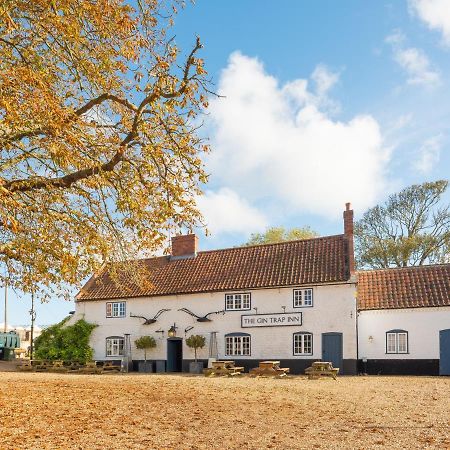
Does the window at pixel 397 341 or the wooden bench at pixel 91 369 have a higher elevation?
the window at pixel 397 341

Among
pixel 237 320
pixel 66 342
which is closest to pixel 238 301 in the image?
pixel 237 320

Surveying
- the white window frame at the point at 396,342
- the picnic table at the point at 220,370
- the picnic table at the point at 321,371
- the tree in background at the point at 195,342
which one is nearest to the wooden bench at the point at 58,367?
the tree in background at the point at 195,342

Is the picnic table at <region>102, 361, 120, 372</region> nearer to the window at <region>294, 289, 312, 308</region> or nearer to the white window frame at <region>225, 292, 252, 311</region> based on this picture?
the white window frame at <region>225, 292, 252, 311</region>

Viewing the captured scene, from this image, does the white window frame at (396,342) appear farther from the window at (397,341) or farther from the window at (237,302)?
the window at (237,302)

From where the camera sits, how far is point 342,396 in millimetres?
15812

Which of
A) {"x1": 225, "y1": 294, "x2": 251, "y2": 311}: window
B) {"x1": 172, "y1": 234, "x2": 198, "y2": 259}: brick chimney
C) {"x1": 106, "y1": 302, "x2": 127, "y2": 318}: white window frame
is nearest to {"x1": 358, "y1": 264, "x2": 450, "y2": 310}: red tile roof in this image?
{"x1": 225, "y1": 294, "x2": 251, "y2": 311}: window

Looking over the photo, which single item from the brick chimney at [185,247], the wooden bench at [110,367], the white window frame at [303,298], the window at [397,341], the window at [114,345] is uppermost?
the brick chimney at [185,247]

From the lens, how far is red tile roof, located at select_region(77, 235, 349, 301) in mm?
28859

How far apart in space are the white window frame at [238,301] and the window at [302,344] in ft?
10.0

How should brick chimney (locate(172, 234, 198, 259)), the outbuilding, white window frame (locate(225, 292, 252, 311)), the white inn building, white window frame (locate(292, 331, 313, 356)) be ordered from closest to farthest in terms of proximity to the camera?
the outbuilding
the white inn building
white window frame (locate(292, 331, 313, 356))
white window frame (locate(225, 292, 252, 311))
brick chimney (locate(172, 234, 198, 259))

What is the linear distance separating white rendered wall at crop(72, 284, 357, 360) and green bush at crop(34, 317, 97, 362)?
620 millimetres

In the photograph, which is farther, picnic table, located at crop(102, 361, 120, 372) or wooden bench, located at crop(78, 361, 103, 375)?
picnic table, located at crop(102, 361, 120, 372)

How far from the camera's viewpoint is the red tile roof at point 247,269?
94.7 feet

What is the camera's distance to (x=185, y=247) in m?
34.4
